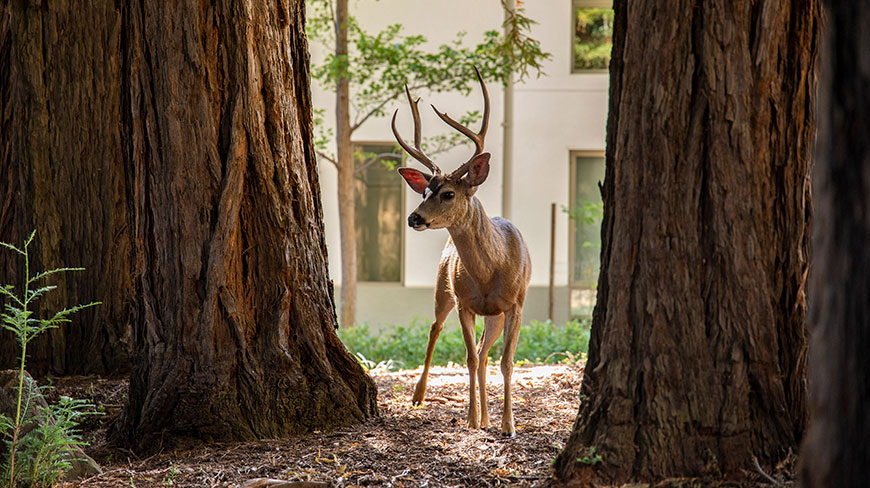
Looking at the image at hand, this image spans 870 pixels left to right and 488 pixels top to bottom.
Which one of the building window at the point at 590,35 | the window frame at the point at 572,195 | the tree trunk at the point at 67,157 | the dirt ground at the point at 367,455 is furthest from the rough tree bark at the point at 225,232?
the building window at the point at 590,35

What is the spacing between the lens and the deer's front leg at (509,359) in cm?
546

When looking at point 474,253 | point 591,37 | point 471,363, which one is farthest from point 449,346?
point 591,37

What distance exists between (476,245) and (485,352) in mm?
789

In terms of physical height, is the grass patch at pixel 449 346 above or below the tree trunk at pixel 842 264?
below

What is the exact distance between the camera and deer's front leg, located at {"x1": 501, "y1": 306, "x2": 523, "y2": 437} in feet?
17.9

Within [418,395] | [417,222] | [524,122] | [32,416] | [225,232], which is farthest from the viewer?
[524,122]

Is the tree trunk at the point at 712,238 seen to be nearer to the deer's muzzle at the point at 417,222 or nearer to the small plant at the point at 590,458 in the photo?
the small plant at the point at 590,458

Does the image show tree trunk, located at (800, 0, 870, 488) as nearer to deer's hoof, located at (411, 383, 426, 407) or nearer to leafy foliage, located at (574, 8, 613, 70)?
deer's hoof, located at (411, 383, 426, 407)

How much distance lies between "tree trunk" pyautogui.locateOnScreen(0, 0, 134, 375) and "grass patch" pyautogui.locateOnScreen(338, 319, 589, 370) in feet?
12.6

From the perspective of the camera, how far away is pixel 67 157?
19.3ft

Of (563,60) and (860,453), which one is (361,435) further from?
(563,60)

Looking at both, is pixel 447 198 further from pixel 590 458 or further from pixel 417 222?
pixel 590 458

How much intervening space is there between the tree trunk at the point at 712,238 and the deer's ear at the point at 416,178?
317 cm

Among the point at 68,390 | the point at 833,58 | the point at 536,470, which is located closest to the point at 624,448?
the point at 536,470
